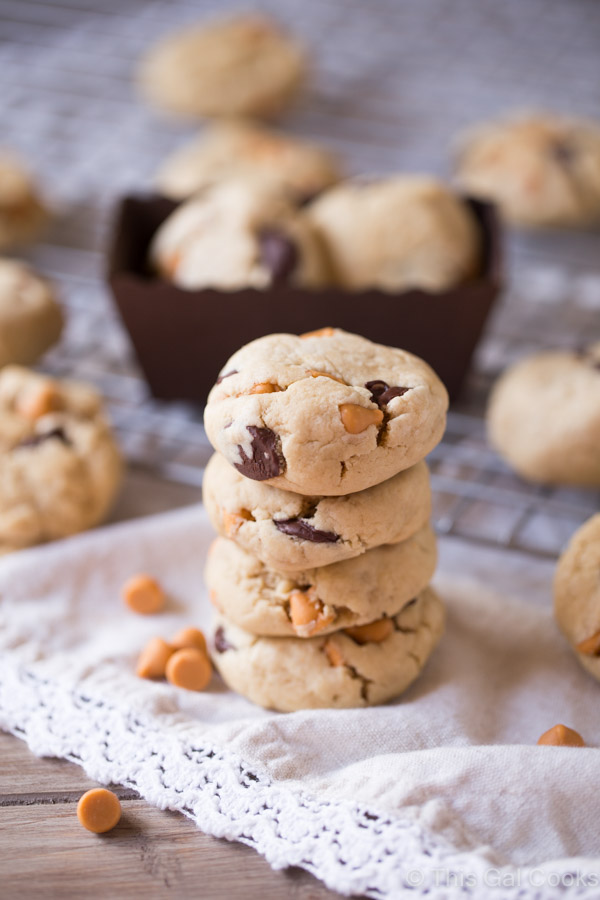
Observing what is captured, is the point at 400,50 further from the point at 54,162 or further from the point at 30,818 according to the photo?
the point at 30,818

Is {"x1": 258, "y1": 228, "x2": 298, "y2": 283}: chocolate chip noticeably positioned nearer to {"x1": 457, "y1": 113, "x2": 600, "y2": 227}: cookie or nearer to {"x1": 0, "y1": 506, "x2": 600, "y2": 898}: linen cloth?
{"x1": 0, "y1": 506, "x2": 600, "y2": 898}: linen cloth

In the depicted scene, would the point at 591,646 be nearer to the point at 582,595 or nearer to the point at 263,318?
the point at 582,595

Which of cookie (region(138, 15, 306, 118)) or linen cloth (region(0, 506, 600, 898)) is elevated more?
cookie (region(138, 15, 306, 118))

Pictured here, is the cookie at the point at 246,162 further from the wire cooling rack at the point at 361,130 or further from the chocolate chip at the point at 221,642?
the chocolate chip at the point at 221,642

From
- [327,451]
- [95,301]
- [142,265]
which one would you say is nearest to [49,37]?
[95,301]

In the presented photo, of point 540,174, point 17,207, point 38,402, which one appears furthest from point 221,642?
point 540,174

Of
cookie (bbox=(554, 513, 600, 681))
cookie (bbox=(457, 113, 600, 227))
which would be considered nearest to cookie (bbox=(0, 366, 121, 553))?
cookie (bbox=(554, 513, 600, 681))

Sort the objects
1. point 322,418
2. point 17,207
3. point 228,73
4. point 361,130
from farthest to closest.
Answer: point 361,130
point 228,73
point 17,207
point 322,418
